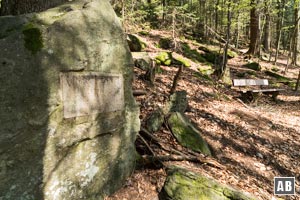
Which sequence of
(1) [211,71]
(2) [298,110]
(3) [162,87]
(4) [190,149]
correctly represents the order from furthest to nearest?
1. (1) [211,71]
2. (2) [298,110]
3. (3) [162,87]
4. (4) [190,149]

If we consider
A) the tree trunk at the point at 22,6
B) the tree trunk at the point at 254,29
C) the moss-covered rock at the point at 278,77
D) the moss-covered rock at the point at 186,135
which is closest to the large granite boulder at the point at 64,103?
the tree trunk at the point at 22,6

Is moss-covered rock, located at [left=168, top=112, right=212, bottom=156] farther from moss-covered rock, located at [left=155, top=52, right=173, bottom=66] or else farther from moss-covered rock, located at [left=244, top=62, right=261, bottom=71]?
moss-covered rock, located at [left=244, top=62, right=261, bottom=71]

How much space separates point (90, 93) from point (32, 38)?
89 centimetres

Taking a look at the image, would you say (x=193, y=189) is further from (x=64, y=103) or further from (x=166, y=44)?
(x=166, y=44)

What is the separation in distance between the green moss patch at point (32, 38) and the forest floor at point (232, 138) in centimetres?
217

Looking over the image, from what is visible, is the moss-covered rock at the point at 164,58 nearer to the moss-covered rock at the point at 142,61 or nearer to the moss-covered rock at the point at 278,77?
the moss-covered rock at the point at 142,61

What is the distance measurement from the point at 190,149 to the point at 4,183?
3.36 m


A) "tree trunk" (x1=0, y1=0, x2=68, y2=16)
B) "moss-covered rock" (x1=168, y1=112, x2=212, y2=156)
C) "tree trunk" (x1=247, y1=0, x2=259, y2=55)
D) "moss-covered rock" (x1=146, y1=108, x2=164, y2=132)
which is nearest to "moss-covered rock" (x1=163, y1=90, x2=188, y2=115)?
"moss-covered rock" (x1=168, y1=112, x2=212, y2=156)

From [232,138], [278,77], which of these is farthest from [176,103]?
[278,77]

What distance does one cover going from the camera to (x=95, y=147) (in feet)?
10.8

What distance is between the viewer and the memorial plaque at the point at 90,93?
2900mm

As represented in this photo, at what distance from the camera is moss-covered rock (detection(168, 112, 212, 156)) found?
5.12m

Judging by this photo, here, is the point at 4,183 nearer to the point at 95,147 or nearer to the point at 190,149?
the point at 95,147

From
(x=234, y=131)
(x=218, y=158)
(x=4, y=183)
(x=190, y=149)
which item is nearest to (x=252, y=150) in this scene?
(x=234, y=131)
